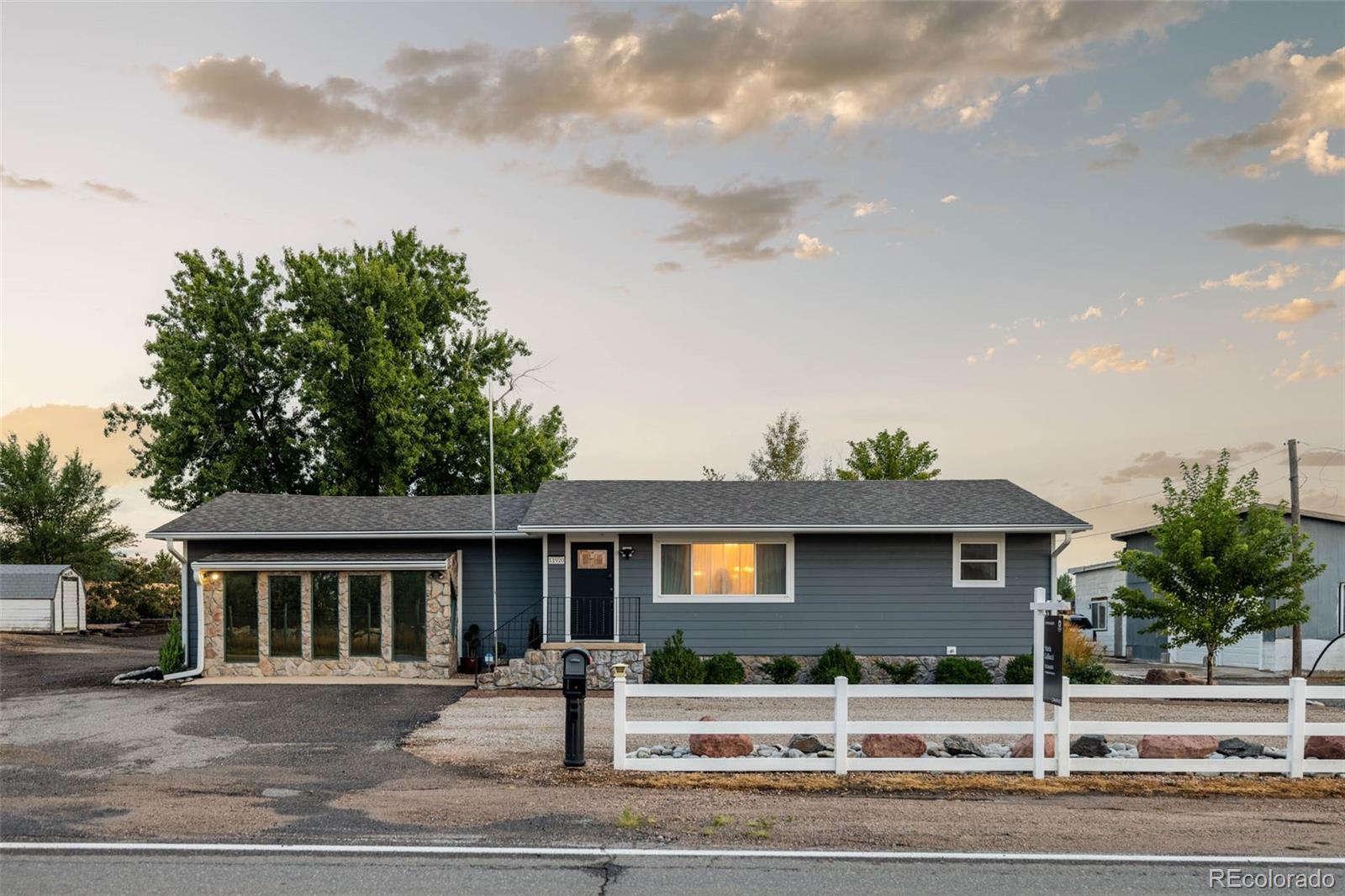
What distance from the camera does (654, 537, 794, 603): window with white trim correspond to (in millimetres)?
21391

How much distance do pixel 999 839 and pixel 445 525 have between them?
52.4 ft

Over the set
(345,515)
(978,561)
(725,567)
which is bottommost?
(725,567)

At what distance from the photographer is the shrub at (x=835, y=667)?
20406 millimetres

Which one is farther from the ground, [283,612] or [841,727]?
[841,727]

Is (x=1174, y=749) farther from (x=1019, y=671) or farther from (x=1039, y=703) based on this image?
(x=1019, y=671)

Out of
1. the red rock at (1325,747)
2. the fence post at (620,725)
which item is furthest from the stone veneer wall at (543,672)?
the red rock at (1325,747)

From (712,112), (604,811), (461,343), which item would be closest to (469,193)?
(712,112)

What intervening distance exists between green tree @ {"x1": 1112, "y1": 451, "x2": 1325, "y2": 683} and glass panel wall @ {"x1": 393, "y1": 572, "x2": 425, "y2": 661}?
44.8 feet

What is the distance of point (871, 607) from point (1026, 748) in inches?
405

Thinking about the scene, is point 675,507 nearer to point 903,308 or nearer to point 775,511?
point 775,511

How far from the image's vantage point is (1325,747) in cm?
1130

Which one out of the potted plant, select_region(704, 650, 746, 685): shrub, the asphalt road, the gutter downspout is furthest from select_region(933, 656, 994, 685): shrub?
the gutter downspout

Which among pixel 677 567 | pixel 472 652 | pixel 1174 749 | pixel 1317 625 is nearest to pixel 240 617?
pixel 472 652

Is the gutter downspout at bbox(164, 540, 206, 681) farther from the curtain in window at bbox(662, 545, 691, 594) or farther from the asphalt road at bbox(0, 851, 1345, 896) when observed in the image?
the asphalt road at bbox(0, 851, 1345, 896)
